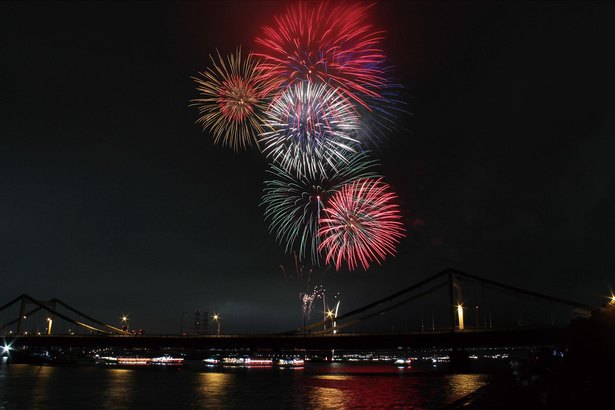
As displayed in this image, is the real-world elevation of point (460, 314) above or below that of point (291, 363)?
above

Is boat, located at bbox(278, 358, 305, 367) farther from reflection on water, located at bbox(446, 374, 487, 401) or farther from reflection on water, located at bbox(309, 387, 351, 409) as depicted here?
reflection on water, located at bbox(309, 387, 351, 409)

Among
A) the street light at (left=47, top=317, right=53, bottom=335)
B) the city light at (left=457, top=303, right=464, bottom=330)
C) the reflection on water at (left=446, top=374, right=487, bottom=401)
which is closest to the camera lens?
the reflection on water at (left=446, top=374, right=487, bottom=401)

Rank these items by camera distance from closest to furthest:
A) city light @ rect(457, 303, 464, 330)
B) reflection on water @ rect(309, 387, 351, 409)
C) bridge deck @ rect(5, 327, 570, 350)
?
reflection on water @ rect(309, 387, 351, 409) → bridge deck @ rect(5, 327, 570, 350) → city light @ rect(457, 303, 464, 330)

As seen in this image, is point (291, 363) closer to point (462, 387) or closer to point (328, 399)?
point (462, 387)

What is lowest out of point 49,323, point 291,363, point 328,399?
point 291,363

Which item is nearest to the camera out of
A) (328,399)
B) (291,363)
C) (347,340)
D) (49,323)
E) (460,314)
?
(328,399)

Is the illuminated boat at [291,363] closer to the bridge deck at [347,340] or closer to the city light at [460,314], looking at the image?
the bridge deck at [347,340]

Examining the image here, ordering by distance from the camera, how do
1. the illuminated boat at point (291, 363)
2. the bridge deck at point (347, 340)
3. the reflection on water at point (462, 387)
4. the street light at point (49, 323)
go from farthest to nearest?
1. the street light at point (49, 323)
2. the illuminated boat at point (291, 363)
3. the bridge deck at point (347, 340)
4. the reflection on water at point (462, 387)

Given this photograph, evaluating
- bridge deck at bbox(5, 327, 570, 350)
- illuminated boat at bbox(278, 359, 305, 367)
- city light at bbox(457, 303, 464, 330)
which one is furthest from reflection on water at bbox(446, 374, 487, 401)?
illuminated boat at bbox(278, 359, 305, 367)

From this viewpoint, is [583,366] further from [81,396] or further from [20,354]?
[20,354]

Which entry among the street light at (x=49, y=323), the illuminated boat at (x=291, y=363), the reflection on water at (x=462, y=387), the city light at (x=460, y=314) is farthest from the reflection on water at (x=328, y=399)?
the street light at (x=49, y=323)

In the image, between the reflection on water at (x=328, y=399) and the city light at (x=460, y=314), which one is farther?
the city light at (x=460, y=314)

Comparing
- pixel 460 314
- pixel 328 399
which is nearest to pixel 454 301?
pixel 460 314
